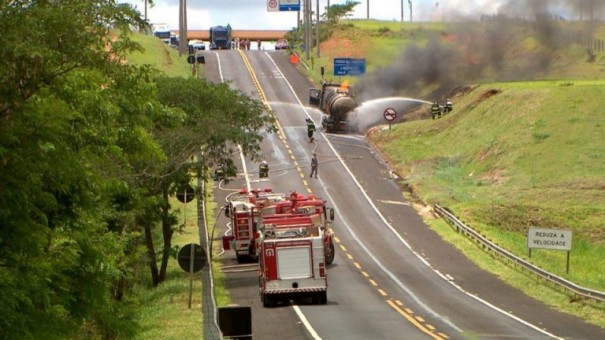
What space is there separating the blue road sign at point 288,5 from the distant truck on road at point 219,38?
29.8 ft

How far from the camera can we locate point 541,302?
1689 inches

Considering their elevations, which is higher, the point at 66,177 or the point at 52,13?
the point at 52,13

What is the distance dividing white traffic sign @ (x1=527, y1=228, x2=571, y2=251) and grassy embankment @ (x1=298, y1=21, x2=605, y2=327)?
1445 millimetres

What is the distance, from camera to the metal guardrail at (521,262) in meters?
40.8

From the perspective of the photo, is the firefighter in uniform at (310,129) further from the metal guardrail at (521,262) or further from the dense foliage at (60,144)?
the dense foliage at (60,144)

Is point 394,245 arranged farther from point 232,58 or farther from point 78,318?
point 232,58

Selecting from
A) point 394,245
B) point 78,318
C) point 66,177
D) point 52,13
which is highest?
point 52,13

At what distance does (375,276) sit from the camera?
1965 inches

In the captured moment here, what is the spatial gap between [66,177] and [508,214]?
47.4 m

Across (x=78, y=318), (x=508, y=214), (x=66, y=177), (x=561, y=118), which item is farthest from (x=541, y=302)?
(x=561, y=118)

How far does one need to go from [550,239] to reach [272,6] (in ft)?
359

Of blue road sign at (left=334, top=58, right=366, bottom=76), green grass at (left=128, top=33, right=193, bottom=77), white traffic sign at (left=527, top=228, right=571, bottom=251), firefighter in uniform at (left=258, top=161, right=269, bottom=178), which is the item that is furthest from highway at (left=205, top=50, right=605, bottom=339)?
green grass at (left=128, top=33, right=193, bottom=77)

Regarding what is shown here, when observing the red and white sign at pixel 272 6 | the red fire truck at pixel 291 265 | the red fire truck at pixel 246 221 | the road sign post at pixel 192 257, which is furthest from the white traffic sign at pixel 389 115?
the red and white sign at pixel 272 6

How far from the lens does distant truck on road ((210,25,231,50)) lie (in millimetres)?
159125
